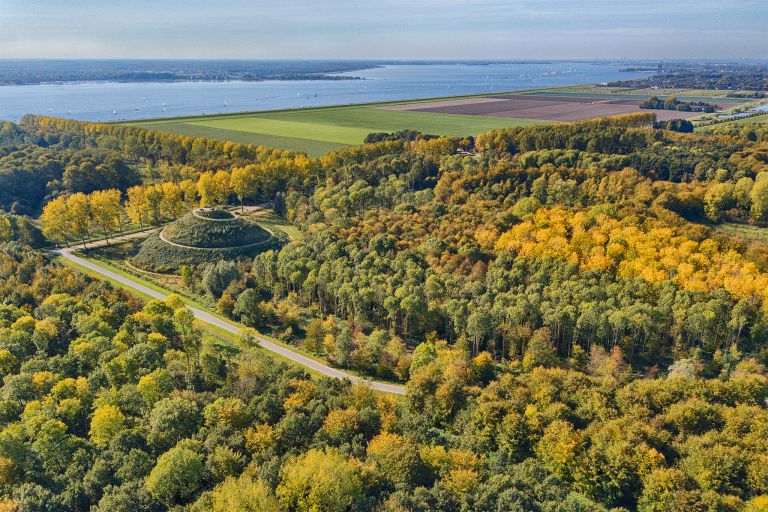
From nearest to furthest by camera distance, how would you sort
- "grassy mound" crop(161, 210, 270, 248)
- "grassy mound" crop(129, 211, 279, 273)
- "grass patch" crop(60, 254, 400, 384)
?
"grass patch" crop(60, 254, 400, 384) < "grassy mound" crop(129, 211, 279, 273) < "grassy mound" crop(161, 210, 270, 248)

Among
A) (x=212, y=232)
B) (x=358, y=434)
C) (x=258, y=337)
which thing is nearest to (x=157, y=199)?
(x=212, y=232)

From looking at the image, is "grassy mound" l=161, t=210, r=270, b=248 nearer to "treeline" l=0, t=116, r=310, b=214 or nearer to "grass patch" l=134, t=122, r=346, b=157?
"treeline" l=0, t=116, r=310, b=214

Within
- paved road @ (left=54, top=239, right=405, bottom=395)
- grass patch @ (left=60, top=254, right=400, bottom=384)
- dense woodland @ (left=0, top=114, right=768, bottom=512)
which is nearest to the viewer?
dense woodland @ (left=0, top=114, right=768, bottom=512)

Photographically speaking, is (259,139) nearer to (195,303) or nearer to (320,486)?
(195,303)

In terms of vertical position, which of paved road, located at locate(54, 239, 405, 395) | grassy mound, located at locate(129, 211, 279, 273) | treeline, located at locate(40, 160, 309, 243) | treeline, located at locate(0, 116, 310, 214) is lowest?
paved road, located at locate(54, 239, 405, 395)

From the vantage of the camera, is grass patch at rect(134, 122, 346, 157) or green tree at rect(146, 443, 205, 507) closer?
green tree at rect(146, 443, 205, 507)

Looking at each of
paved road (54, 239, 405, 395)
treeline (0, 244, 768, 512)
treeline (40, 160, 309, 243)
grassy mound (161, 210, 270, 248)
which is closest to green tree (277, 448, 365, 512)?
treeline (0, 244, 768, 512)

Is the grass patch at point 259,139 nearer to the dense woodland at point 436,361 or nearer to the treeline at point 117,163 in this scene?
the treeline at point 117,163

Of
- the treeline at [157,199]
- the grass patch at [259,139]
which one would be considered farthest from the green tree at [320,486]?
the grass patch at [259,139]
